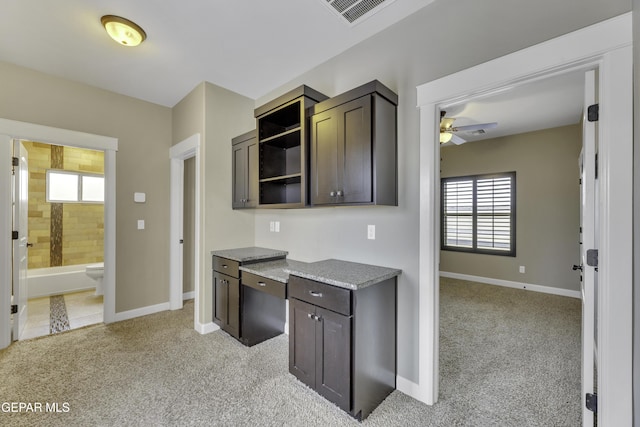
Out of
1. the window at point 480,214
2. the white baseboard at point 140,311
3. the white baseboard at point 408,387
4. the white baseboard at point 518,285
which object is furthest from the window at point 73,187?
the white baseboard at point 518,285

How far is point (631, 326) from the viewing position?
124 centimetres

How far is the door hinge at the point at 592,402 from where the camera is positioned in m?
1.38

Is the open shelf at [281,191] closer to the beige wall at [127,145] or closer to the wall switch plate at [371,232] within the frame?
the wall switch plate at [371,232]

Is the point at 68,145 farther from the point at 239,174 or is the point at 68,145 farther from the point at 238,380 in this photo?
the point at 238,380

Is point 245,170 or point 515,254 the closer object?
point 245,170

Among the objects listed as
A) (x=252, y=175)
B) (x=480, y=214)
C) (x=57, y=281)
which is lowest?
(x=57, y=281)

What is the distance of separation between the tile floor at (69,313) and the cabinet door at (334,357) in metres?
3.15

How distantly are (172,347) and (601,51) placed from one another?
3.83 meters

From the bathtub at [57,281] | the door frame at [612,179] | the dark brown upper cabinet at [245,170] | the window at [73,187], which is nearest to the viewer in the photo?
the door frame at [612,179]

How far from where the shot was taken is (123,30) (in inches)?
84.2

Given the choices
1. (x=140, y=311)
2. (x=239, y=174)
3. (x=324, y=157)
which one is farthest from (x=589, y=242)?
(x=140, y=311)

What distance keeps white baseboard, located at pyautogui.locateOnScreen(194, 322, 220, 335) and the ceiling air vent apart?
10.7 ft

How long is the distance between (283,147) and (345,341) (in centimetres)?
213

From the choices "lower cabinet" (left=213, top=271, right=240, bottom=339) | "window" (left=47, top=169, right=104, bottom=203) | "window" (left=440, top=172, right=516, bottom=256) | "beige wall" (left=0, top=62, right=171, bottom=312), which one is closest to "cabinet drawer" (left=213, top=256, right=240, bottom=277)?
"lower cabinet" (left=213, top=271, right=240, bottom=339)
